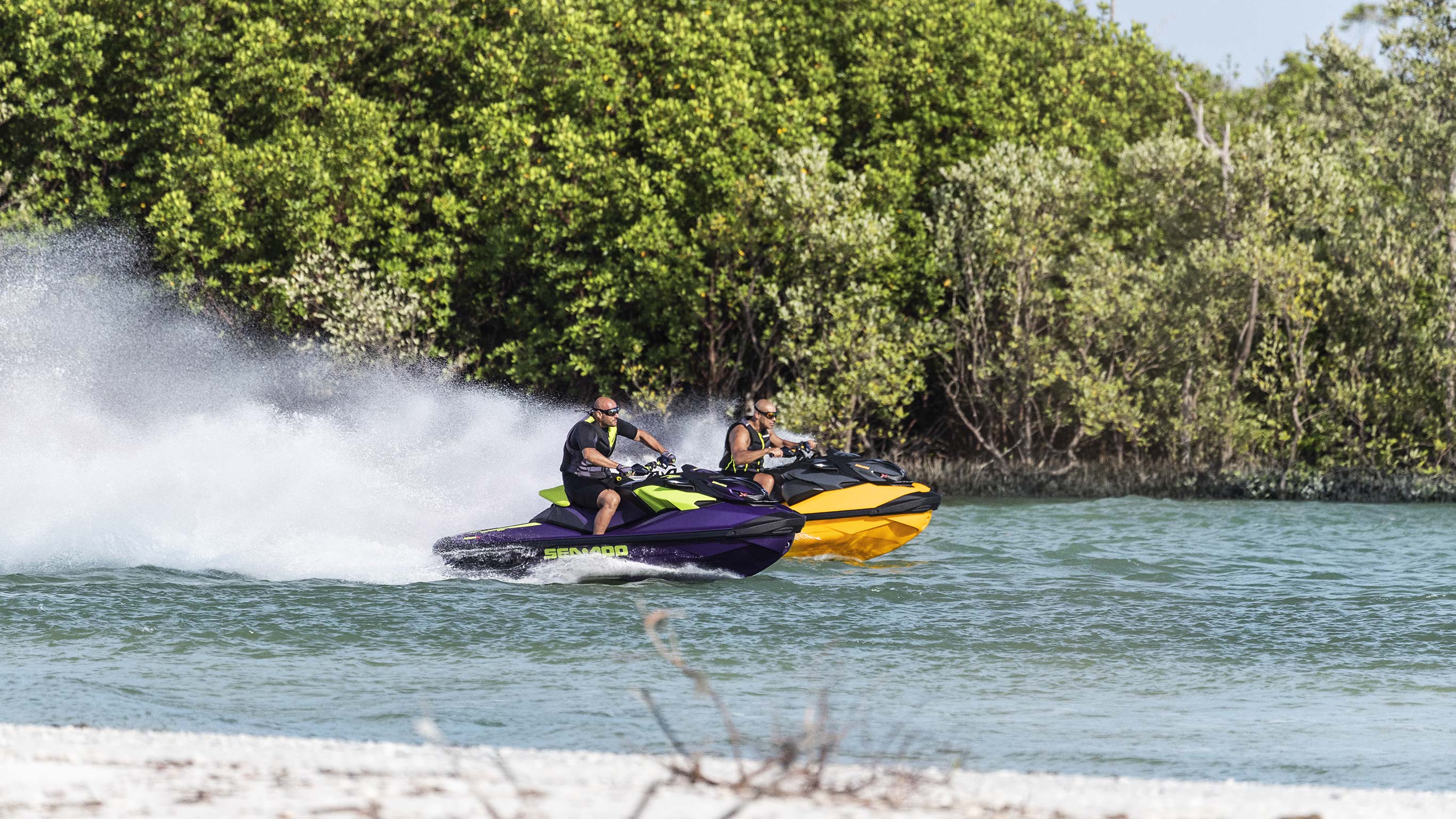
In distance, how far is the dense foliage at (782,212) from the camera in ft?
89.5

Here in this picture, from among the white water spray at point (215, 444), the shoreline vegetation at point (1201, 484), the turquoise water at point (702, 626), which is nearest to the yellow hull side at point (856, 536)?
the turquoise water at point (702, 626)

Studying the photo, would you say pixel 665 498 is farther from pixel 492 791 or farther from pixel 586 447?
pixel 492 791

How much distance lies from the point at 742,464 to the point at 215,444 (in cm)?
653

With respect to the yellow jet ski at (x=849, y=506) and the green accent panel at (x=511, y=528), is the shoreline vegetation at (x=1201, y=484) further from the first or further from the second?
the green accent panel at (x=511, y=528)

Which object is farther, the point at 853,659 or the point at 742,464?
the point at 742,464

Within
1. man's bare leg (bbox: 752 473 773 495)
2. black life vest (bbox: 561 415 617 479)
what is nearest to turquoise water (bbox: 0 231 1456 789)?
man's bare leg (bbox: 752 473 773 495)

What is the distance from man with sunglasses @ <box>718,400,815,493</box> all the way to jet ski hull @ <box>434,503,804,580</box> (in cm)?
149

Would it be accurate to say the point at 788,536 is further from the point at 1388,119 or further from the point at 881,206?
the point at 1388,119

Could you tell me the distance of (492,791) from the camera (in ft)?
15.2

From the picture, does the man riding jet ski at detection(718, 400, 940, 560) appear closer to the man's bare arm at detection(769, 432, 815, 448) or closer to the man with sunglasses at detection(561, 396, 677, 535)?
the man's bare arm at detection(769, 432, 815, 448)

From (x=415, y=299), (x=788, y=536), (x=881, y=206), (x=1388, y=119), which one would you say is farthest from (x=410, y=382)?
(x=1388, y=119)

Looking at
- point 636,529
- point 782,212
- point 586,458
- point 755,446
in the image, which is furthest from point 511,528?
point 782,212

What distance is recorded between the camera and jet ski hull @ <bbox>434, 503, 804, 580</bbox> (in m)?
12.3

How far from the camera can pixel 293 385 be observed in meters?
29.1
